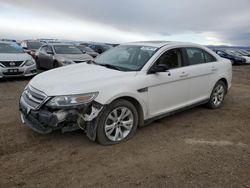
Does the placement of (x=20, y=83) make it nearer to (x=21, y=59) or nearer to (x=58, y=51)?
(x=21, y=59)

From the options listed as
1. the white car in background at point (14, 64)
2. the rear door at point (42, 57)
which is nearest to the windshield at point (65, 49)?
the rear door at point (42, 57)

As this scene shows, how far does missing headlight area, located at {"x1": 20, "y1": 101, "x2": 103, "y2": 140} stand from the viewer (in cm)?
365

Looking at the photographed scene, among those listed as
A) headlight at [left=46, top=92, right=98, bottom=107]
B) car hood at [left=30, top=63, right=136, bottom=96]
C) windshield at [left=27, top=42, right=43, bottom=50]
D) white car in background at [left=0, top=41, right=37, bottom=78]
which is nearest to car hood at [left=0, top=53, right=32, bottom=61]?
white car in background at [left=0, top=41, right=37, bottom=78]

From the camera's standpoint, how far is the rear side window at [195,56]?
17.3 feet

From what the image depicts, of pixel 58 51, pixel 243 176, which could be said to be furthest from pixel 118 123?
pixel 58 51

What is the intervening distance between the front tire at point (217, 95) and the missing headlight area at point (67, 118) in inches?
128

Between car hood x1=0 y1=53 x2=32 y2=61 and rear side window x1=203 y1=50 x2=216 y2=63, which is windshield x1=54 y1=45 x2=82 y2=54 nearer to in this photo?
car hood x1=0 y1=53 x2=32 y2=61

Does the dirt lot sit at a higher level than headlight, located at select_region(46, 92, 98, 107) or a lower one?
lower

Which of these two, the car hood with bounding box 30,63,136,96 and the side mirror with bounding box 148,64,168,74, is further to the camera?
the side mirror with bounding box 148,64,168,74

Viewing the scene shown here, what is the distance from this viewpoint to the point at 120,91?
3.91m

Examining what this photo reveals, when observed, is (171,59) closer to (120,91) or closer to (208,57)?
(208,57)

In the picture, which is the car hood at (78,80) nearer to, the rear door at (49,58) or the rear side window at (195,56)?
the rear side window at (195,56)

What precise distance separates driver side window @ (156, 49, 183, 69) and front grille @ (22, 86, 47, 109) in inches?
81.2

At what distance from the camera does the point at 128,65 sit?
459cm
